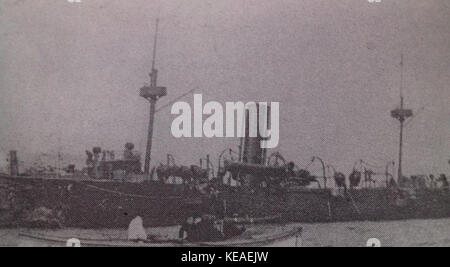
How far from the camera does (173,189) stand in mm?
9000

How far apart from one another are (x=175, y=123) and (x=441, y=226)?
15.3ft

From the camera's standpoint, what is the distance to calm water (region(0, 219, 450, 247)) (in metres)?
7.68

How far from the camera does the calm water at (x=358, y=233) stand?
768 cm

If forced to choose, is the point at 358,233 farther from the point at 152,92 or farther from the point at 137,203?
the point at 152,92

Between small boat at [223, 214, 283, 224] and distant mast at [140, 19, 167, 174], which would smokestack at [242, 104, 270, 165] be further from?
distant mast at [140, 19, 167, 174]

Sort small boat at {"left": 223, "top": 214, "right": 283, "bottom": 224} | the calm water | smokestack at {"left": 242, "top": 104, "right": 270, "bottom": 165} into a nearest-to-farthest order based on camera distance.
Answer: the calm water
smokestack at {"left": 242, "top": 104, "right": 270, "bottom": 165}
small boat at {"left": 223, "top": 214, "right": 283, "bottom": 224}

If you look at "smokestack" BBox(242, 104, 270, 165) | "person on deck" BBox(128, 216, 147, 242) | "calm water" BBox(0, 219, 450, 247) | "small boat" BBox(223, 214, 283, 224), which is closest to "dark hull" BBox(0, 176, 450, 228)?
"small boat" BBox(223, 214, 283, 224)

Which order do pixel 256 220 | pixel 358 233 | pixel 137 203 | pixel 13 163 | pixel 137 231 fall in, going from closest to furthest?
1. pixel 137 231
2. pixel 13 163
3. pixel 358 233
4. pixel 137 203
5. pixel 256 220

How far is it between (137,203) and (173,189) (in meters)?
0.65

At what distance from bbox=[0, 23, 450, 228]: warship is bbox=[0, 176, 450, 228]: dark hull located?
0.05 feet

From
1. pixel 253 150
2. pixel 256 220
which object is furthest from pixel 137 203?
pixel 253 150
